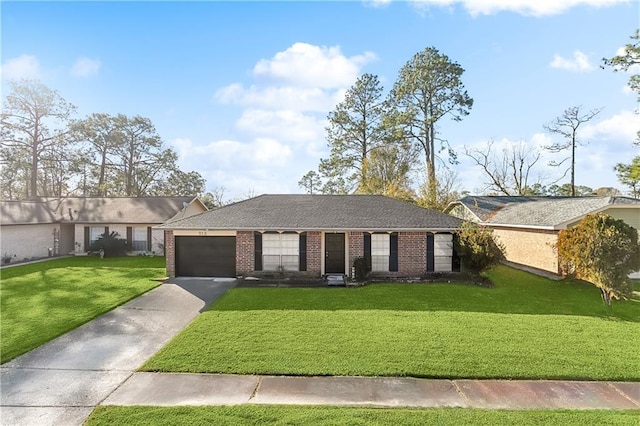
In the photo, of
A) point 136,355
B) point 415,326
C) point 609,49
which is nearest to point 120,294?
point 136,355

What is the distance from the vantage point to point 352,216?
53.3ft

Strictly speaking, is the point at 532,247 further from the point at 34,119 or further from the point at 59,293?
the point at 34,119

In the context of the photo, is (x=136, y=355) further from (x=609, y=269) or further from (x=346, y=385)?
(x=609, y=269)

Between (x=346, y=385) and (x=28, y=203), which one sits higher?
(x=28, y=203)

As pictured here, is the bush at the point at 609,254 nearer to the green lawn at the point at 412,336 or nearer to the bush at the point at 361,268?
the green lawn at the point at 412,336

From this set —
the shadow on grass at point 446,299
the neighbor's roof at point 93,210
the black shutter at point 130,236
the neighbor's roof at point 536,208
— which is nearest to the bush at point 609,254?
the shadow on grass at point 446,299

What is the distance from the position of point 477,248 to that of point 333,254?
6.35 meters

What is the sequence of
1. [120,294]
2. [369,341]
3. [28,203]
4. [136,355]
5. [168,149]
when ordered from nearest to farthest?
[136,355] → [369,341] → [120,294] → [28,203] → [168,149]

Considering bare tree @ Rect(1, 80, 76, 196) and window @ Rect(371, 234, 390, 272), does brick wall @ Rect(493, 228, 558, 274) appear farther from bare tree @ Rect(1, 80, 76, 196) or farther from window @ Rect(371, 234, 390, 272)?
bare tree @ Rect(1, 80, 76, 196)

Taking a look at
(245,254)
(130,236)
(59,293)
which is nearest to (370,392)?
(245,254)

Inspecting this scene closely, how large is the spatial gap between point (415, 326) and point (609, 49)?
74.6ft

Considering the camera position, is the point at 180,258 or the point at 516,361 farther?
the point at 180,258

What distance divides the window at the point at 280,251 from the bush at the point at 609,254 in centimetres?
1091

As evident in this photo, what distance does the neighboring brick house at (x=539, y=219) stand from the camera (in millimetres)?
15266
